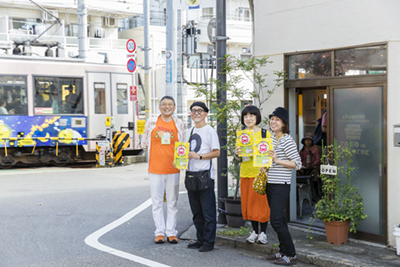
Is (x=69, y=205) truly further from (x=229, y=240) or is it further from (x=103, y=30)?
(x=103, y=30)

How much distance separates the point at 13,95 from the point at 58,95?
134 cm

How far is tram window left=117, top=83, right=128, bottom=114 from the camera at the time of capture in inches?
651

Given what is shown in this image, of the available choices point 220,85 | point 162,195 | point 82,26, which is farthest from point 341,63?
point 82,26

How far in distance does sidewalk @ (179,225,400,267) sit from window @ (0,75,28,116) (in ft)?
31.8

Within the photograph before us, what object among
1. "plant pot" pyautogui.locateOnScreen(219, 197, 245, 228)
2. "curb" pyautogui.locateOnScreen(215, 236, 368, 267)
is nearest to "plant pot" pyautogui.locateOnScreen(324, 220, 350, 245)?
"curb" pyautogui.locateOnScreen(215, 236, 368, 267)

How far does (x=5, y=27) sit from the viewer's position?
87.7 feet

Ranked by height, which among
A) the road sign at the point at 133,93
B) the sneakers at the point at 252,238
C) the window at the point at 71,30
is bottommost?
the sneakers at the point at 252,238

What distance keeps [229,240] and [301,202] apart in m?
1.81

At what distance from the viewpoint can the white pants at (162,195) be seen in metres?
6.45

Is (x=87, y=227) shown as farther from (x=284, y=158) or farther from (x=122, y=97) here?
(x=122, y=97)

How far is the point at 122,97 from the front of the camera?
54.6 feet

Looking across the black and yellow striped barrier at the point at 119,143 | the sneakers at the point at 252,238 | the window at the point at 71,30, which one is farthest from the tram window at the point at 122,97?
the window at the point at 71,30

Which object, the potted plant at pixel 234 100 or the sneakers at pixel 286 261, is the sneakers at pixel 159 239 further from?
the sneakers at pixel 286 261

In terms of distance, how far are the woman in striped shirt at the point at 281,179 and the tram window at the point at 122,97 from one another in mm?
11632
